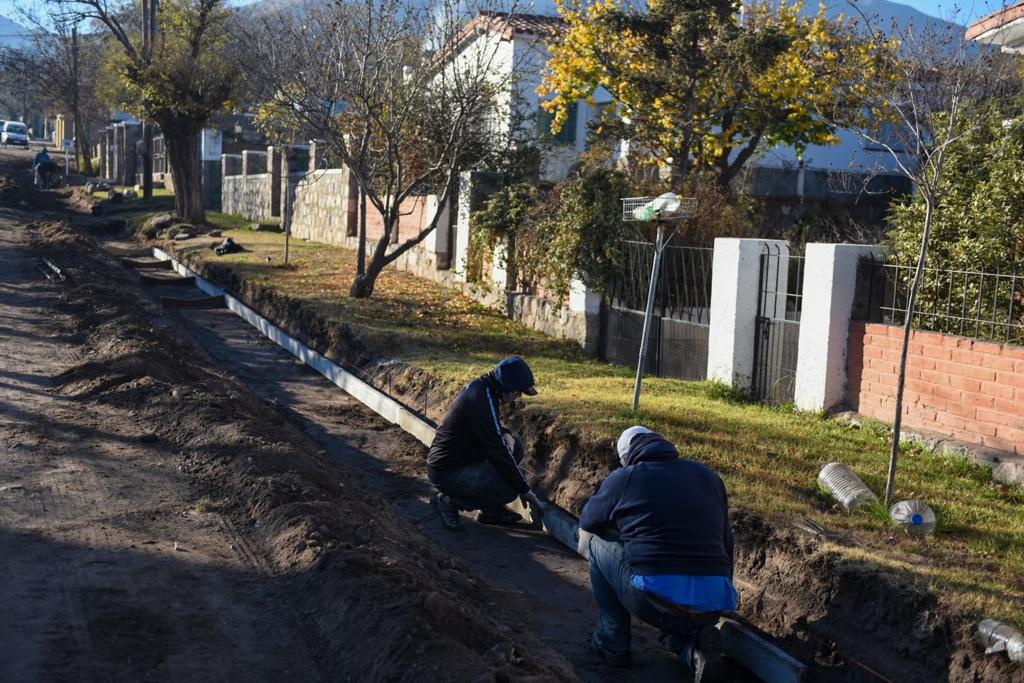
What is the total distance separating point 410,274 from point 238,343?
217 inches

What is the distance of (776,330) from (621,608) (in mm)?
5816

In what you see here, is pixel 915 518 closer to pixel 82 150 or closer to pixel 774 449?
pixel 774 449

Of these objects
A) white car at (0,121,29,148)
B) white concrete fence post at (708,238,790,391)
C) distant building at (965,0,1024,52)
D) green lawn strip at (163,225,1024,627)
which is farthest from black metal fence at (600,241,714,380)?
white car at (0,121,29,148)

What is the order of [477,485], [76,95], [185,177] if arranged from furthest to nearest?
[76,95] → [185,177] → [477,485]

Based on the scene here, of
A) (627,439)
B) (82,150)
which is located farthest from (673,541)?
(82,150)

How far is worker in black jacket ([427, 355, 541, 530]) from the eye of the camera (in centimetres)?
809

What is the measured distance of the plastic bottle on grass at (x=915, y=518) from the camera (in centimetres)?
719

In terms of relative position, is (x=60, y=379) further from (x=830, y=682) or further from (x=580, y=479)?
(x=830, y=682)

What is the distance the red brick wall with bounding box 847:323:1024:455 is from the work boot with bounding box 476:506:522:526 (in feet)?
11.9

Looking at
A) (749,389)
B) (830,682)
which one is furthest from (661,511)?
(749,389)

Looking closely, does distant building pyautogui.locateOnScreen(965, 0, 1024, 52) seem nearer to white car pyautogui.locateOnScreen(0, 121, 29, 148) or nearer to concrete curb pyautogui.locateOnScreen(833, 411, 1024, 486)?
concrete curb pyautogui.locateOnScreen(833, 411, 1024, 486)

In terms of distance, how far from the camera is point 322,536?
641cm

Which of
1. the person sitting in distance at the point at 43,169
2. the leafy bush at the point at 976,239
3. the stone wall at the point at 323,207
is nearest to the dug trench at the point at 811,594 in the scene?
the leafy bush at the point at 976,239

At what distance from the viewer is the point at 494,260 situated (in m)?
17.4
